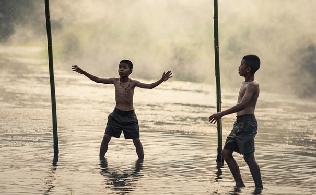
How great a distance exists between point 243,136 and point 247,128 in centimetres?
10

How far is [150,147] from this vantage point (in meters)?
13.9

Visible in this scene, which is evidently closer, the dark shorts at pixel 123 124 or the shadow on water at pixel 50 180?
the shadow on water at pixel 50 180

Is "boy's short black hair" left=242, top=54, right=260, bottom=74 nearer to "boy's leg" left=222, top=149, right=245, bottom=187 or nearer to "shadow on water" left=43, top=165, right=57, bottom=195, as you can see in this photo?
"boy's leg" left=222, top=149, right=245, bottom=187

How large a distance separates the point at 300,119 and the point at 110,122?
7215 mm

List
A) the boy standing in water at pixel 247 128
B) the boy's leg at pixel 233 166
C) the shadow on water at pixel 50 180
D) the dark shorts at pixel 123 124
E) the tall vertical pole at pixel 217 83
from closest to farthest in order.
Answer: the shadow on water at pixel 50 180 → the boy standing in water at pixel 247 128 → the boy's leg at pixel 233 166 → the tall vertical pole at pixel 217 83 → the dark shorts at pixel 123 124

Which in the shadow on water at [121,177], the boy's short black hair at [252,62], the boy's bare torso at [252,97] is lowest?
the shadow on water at [121,177]

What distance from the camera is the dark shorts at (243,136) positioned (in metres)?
10.2

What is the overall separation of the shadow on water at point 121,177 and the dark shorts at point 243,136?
48.7 inches

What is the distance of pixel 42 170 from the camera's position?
11.4m

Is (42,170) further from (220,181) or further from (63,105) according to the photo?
(63,105)

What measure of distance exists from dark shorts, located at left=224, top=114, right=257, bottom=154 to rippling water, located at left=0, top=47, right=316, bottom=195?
0.46 metres

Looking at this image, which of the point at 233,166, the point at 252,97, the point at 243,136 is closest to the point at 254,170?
the point at 233,166

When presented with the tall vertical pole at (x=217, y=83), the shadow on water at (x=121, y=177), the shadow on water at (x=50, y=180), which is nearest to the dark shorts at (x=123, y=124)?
the shadow on water at (x=121, y=177)

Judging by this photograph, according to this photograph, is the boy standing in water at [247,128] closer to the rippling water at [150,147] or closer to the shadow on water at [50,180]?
the rippling water at [150,147]
